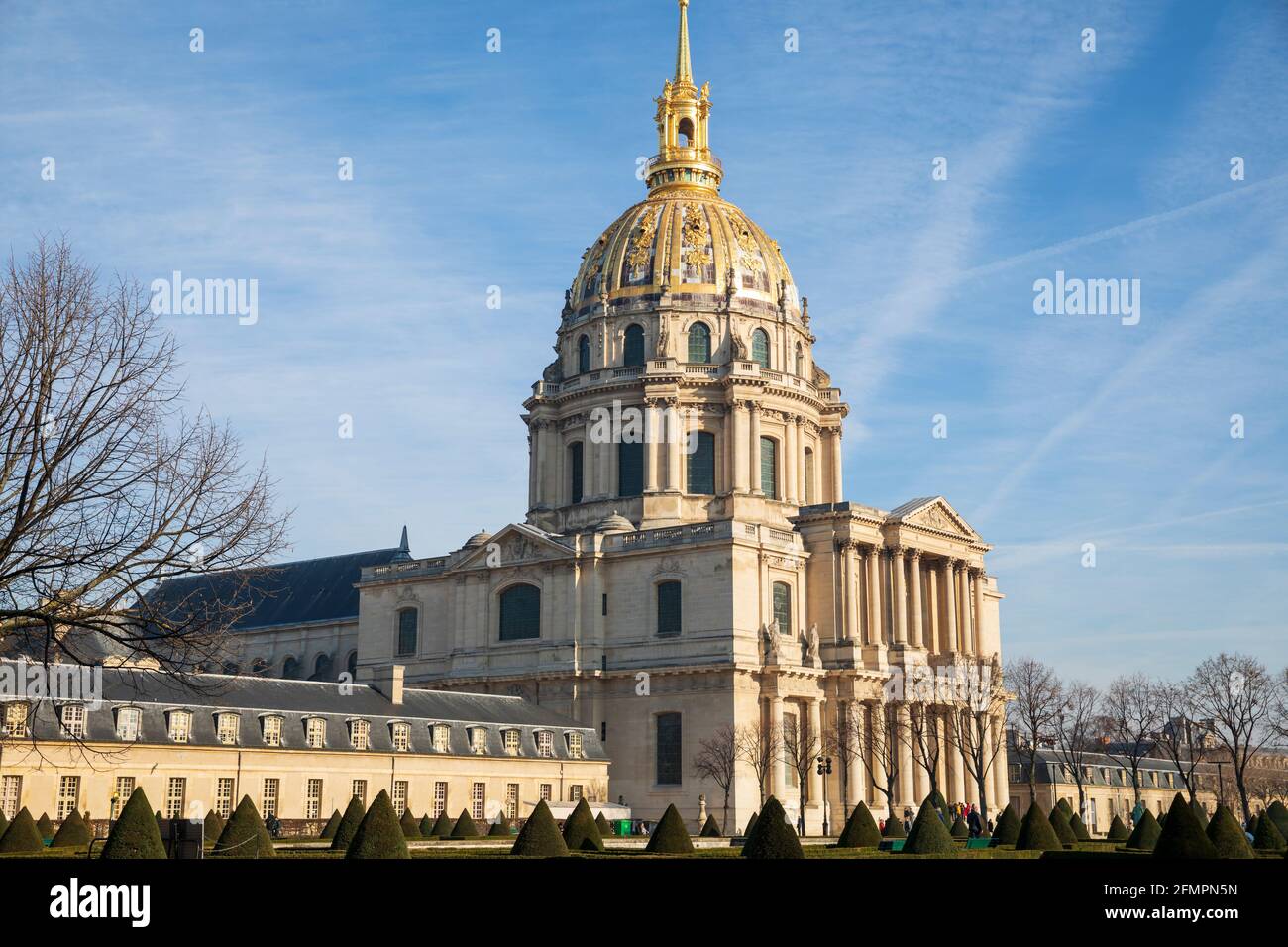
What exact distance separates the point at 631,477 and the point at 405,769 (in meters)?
29.6

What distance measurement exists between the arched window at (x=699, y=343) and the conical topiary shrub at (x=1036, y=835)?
47928mm

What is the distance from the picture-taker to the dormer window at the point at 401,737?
62594 millimetres

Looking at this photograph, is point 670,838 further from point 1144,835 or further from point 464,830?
point 1144,835

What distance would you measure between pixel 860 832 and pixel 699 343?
46591 mm

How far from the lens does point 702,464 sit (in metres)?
87.3

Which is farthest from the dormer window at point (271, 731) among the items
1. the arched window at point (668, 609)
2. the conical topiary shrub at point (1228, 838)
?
the conical topiary shrub at point (1228, 838)

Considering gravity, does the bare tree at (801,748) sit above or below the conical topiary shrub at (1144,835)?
above

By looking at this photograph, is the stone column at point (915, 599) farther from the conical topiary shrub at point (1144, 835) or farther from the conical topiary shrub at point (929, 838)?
the conical topiary shrub at point (929, 838)

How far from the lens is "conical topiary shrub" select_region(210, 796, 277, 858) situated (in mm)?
36594

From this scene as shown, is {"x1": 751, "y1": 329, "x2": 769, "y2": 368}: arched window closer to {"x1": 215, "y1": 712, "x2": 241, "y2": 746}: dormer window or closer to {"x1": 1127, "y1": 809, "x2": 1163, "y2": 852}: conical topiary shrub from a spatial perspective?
{"x1": 215, "y1": 712, "x2": 241, "y2": 746}: dormer window

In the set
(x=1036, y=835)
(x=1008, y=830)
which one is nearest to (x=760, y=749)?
(x=1008, y=830)
